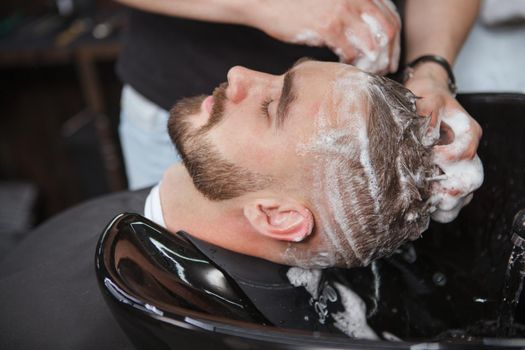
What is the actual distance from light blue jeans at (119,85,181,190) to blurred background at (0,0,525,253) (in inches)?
22.1

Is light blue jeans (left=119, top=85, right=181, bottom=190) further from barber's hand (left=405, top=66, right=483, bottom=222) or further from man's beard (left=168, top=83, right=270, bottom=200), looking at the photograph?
barber's hand (left=405, top=66, right=483, bottom=222)

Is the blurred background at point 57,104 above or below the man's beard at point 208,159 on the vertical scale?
below

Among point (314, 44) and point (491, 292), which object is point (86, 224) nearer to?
point (314, 44)

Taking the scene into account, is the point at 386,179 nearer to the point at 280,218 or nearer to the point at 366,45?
the point at 280,218

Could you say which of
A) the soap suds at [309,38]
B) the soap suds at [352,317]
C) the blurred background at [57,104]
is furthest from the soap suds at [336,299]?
the blurred background at [57,104]

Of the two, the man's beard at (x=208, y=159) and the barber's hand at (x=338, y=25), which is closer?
the man's beard at (x=208, y=159)

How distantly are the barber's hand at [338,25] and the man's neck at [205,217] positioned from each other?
35 centimetres

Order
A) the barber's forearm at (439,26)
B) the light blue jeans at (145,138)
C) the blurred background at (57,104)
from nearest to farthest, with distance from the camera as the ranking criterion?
the barber's forearm at (439,26), the light blue jeans at (145,138), the blurred background at (57,104)

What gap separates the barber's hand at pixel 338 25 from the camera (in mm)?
1235

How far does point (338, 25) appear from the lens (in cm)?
124

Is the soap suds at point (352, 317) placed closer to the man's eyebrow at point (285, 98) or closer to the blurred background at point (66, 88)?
the man's eyebrow at point (285, 98)

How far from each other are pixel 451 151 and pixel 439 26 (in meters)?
0.45

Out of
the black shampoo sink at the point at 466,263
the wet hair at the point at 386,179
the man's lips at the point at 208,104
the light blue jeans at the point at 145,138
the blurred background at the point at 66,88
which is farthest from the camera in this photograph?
the blurred background at the point at 66,88

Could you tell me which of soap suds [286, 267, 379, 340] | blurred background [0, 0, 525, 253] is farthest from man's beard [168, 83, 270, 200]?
blurred background [0, 0, 525, 253]
